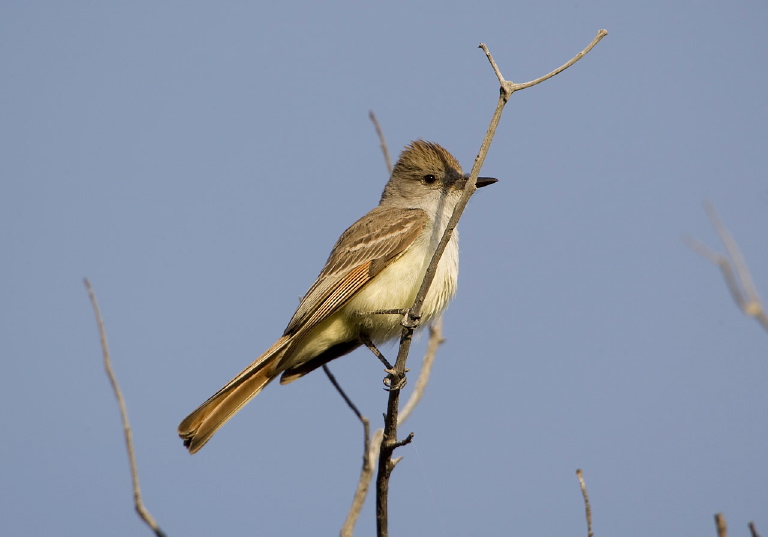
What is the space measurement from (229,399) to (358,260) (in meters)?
1.51

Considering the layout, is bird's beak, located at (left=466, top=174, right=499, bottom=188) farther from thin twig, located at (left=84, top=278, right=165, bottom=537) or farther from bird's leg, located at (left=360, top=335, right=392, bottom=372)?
thin twig, located at (left=84, top=278, right=165, bottom=537)

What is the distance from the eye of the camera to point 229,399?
20.9 feet

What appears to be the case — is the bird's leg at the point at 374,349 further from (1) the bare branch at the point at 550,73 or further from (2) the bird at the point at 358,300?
(1) the bare branch at the point at 550,73

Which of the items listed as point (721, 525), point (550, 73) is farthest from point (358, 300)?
point (721, 525)

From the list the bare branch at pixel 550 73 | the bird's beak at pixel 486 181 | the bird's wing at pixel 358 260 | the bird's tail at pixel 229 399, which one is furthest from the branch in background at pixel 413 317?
the bird's beak at pixel 486 181

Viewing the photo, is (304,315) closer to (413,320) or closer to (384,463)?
(413,320)

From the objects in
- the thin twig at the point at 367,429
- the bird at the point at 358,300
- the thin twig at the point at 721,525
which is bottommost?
the thin twig at the point at 721,525

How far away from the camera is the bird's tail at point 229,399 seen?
6.14 m

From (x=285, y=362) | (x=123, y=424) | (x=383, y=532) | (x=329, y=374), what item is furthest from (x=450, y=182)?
(x=123, y=424)

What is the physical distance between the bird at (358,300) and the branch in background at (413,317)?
905 millimetres

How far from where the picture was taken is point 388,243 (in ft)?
22.1

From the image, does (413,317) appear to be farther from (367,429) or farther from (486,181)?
(486,181)

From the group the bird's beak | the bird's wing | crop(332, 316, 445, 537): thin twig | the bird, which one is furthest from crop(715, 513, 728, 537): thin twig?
the bird's beak

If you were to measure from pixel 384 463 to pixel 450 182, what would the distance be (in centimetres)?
324
